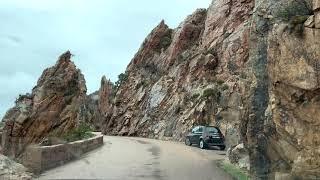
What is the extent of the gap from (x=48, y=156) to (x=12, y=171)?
113 inches

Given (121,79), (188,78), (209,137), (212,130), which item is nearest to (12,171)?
(209,137)

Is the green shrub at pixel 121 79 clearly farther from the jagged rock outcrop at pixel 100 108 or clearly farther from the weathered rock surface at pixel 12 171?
the weathered rock surface at pixel 12 171

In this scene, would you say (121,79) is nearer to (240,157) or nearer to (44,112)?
(44,112)

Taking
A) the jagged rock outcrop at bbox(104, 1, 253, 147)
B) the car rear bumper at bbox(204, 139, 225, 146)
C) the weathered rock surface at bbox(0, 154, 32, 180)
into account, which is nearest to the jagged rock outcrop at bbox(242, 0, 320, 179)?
the weathered rock surface at bbox(0, 154, 32, 180)

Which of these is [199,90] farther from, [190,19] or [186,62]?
[190,19]

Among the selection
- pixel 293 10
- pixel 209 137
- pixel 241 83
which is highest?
pixel 293 10

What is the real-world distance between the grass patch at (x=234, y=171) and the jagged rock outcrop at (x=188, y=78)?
38.7 ft

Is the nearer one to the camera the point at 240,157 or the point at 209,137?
the point at 240,157

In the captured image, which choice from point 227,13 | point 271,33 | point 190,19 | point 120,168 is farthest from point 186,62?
point 271,33

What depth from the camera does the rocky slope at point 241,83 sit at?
1214cm

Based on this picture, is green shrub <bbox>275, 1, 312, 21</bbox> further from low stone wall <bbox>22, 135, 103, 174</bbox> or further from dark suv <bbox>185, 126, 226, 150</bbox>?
dark suv <bbox>185, 126, 226, 150</bbox>

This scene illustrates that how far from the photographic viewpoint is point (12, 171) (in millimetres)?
14594

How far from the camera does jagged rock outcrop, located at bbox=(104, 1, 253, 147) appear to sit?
41938 millimetres

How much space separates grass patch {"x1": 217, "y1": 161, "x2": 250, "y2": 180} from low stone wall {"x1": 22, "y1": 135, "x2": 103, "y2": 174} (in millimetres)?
6415
